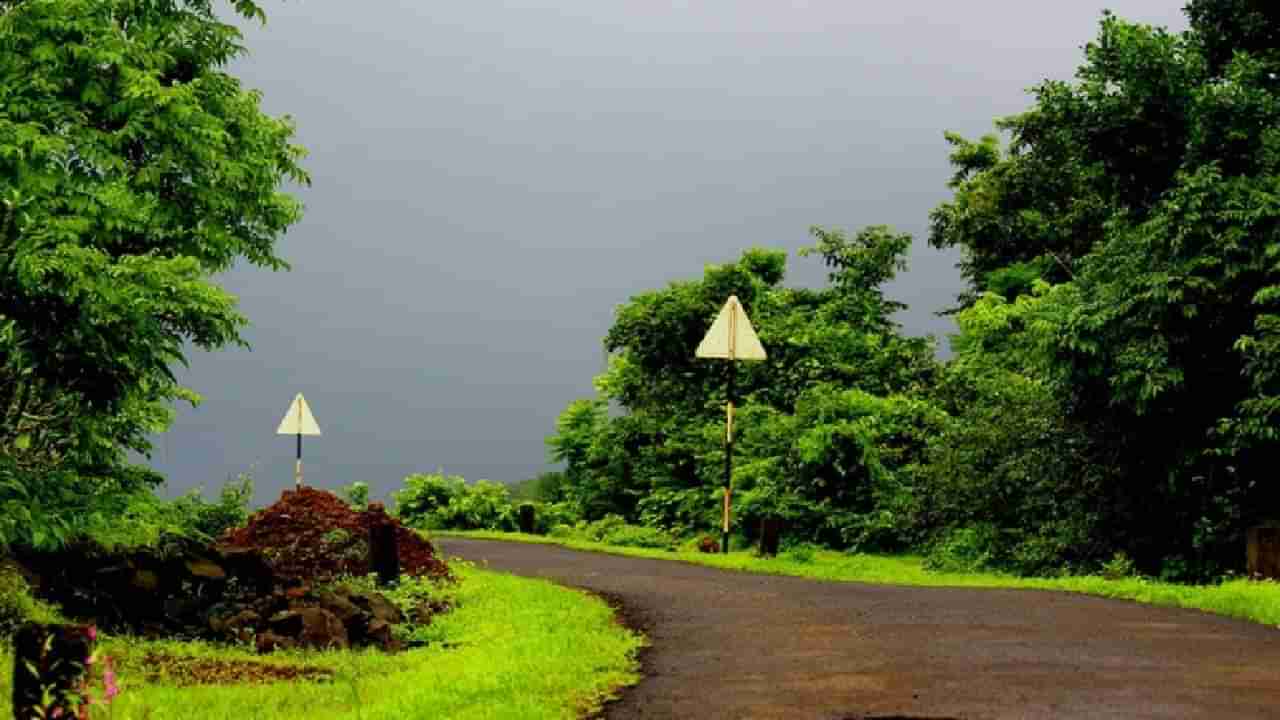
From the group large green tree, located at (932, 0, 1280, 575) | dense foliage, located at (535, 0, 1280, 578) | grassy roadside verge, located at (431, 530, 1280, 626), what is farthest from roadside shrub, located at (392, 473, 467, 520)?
large green tree, located at (932, 0, 1280, 575)

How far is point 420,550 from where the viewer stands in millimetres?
19062

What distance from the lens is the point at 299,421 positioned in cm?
2858

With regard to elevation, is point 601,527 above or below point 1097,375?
below

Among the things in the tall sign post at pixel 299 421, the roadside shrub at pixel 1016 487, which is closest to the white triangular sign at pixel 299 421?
the tall sign post at pixel 299 421

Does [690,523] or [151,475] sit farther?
[690,523]

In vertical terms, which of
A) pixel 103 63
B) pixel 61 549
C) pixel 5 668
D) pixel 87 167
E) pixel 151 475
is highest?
pixel 103 63

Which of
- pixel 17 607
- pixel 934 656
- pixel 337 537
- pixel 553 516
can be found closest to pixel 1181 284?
pixel 934 656

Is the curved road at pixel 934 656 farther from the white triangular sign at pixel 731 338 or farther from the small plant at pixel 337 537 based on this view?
the white triangular sign at pixel 731 338

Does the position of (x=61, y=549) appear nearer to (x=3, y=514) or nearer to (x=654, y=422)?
(x=3, y=514)

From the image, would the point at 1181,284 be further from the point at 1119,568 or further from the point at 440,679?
the point at 440,679

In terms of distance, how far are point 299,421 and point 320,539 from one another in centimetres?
1084

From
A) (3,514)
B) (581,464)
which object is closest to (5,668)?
(3,514)

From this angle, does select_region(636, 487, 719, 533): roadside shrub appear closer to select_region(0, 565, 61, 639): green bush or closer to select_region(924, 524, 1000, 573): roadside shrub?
select_region(924, 524, 1000, 573): roadside shrub

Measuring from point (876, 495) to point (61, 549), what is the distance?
1997 centimetres
